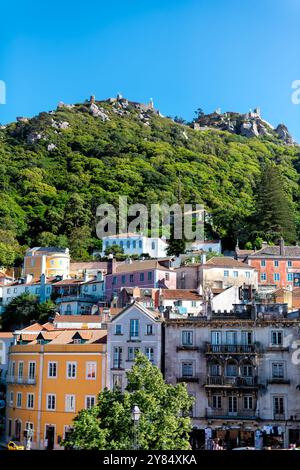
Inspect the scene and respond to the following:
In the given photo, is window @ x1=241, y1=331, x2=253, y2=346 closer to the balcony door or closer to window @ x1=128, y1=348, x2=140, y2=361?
the balcony door

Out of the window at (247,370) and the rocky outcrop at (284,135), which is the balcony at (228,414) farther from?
the rocky outcrop at (284,135)

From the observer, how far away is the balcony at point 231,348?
30.8m

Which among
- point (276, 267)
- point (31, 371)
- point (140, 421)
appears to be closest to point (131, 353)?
point (31, 371)

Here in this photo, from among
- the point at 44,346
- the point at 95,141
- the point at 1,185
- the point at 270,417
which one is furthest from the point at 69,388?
the point at 95,141

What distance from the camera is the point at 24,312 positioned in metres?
56.7

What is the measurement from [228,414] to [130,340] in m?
5.95

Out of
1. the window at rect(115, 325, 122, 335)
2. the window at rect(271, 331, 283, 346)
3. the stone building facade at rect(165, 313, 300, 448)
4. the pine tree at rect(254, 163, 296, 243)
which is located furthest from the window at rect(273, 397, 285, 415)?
the pine tree at rect(254, 163, 296, 243)

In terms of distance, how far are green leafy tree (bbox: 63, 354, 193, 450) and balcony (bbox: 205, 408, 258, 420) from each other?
8.31 meters

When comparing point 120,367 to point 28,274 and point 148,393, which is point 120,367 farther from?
point 28,274

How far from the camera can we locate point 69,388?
32719mm

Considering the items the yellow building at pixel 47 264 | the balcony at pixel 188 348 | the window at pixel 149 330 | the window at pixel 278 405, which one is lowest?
the window at pixel 278 405

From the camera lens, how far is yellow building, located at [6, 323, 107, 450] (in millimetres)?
32188

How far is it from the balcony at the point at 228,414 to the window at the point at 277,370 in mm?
1953

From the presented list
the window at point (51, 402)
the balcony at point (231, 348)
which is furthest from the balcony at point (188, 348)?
the window at point (51, 402)
